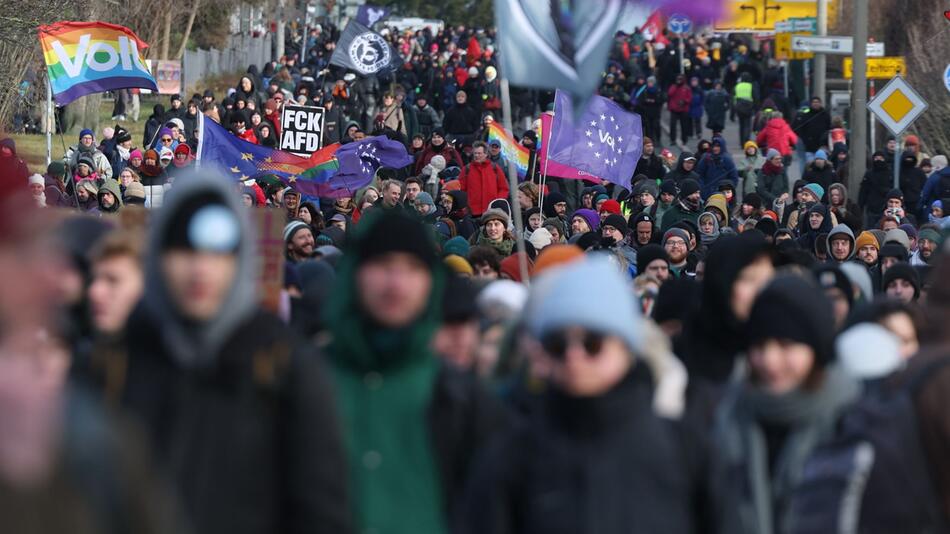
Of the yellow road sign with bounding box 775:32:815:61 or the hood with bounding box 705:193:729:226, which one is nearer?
the hood with bounding box 705:193:729:226

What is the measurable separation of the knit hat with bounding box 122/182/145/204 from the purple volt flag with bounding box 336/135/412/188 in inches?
81.3

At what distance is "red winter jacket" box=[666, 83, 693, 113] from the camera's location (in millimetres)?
37750

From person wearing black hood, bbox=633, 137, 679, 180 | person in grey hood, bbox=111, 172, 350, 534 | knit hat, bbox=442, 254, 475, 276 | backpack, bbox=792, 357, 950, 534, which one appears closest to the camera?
person in grey hood, bbox=111, 172, 350, 534

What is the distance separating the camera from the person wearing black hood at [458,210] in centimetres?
1966

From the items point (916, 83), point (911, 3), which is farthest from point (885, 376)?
point (911, 3)

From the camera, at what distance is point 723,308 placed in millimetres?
6219

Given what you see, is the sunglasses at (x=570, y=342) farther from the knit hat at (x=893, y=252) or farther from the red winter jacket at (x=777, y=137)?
the red winter jacket at (x=777, y=137)

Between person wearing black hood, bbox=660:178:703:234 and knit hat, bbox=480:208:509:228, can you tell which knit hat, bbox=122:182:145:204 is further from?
person wearing black hood, bbox=660:178:703:234

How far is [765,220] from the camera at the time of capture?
18406mm

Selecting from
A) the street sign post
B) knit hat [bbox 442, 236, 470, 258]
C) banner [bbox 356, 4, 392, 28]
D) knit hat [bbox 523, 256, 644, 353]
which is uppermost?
banner [bbox 356, 4, 392, 28]

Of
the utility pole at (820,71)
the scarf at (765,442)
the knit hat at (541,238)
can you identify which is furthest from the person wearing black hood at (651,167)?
the scarf at (765,442)

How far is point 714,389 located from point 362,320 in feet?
3.51

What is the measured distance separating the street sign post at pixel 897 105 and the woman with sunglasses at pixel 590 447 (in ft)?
58.9

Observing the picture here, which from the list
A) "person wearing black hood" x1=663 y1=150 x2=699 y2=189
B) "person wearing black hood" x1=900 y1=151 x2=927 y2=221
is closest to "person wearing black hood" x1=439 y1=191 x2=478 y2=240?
"person wearing black hood" x1=663 y1=150 x2=699 y2=189
